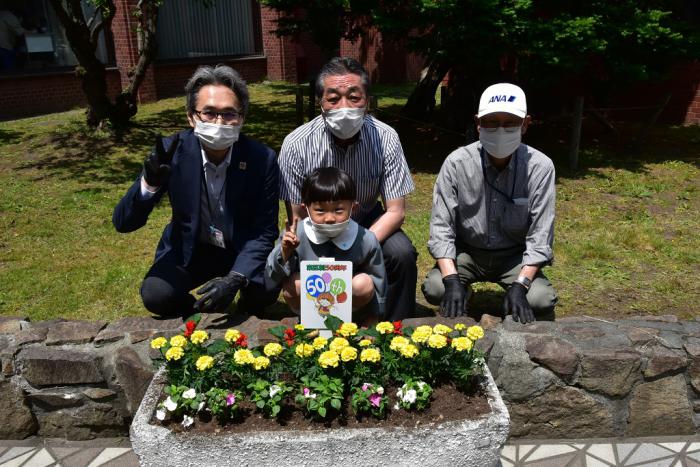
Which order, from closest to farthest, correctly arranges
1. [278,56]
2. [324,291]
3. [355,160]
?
[324,291], [355,160], [278,56]

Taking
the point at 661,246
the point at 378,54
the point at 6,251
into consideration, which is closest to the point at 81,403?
the point at 6,251

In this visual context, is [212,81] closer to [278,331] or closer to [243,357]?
[278,331]

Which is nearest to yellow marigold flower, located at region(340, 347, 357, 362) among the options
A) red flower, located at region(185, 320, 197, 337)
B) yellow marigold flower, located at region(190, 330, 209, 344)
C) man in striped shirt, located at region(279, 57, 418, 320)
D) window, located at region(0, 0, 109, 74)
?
yellow marigold flower, located at region(190, 330, 209, 344)

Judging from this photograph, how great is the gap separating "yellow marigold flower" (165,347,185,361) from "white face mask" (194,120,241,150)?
1162 mm

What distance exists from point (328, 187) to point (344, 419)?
1068mm

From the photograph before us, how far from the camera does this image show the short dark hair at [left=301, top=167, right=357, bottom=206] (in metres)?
2.95

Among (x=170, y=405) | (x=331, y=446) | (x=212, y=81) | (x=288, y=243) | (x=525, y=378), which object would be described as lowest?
(x=525, y=378)

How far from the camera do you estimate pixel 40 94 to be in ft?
41.4

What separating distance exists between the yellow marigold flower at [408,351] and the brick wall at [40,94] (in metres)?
11.6

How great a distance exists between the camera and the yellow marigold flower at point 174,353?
8.15ft

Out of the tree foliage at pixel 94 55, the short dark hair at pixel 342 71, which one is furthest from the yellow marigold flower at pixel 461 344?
the tree foliage at pixel 94 55

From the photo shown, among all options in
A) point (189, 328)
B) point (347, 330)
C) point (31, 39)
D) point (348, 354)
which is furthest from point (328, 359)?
point (31, 39)

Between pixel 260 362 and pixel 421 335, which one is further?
pixel 421 335

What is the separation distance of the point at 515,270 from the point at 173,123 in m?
8.79
